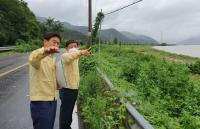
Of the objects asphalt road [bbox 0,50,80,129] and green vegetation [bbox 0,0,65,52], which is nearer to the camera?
asphalt road [bbox 0,50,80,129]

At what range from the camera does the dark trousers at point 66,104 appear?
8500 millimetres

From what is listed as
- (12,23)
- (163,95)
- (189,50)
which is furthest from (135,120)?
(189,50)

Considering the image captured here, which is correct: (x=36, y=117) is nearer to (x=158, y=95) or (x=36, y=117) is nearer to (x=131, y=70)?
(x=158, y=95)

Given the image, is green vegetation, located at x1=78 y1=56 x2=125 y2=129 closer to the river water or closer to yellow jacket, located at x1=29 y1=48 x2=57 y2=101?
yellow jacket, located at x1=29 y1=48 x2=57 y2=101

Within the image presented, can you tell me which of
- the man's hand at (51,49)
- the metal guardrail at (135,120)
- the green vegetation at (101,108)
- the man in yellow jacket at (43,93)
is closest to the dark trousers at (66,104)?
the green vegetation at (101,108)

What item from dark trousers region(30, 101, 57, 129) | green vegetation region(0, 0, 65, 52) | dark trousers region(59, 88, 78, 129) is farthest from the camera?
green vegetation region(0, 0, 65, 52)

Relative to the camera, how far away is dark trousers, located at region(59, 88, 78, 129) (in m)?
8.50

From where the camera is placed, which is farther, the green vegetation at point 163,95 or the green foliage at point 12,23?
the green foliage at point 12,23

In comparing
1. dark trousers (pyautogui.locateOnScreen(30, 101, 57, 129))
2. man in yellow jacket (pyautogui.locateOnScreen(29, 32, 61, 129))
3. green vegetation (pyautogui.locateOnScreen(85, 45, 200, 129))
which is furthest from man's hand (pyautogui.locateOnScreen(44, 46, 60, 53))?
green vegetation (pyautogui.locateOnScreen(85, 45, 200, 129))

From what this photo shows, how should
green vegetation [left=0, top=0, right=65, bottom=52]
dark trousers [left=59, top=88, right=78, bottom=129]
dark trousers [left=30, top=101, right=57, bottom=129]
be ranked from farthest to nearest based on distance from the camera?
green vegetation [left=0, top=0, right=65, bottom=52] < dark trousers [left=59, top=88, right=78, bottom=129] < dark trousers [left=30, top=101, right=57, bottom=129]

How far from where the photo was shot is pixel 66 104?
862 centimetres

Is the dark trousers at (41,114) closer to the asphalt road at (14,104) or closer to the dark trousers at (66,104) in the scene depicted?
the dark trousers at (66,104)

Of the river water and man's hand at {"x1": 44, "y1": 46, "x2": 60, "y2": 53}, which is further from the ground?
man's hand at {"x1": 44, "y1": 46, "x2": 60, "y2": 53}

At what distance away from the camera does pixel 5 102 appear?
12.9 meters
